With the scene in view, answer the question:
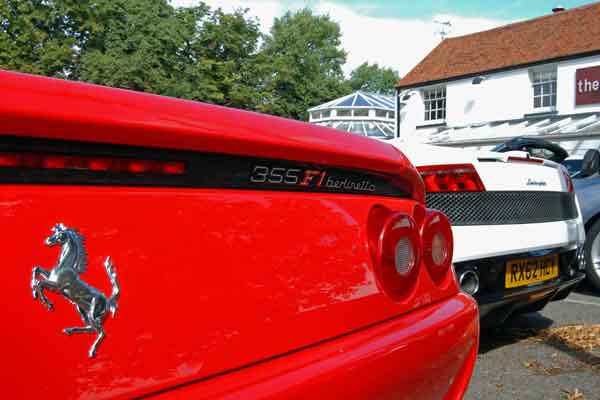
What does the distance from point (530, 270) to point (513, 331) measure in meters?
1.12

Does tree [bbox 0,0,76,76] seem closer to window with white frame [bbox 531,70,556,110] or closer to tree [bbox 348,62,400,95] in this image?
window with white frame [bbox 531,70,556,110]

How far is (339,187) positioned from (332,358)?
410mm

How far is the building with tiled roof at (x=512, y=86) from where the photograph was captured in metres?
→ 19.9

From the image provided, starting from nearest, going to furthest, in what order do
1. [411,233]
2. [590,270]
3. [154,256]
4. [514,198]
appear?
[154,256], [411,233], [514,198], [590,270]

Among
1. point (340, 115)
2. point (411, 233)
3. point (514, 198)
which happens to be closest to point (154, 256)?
point (411, 233)

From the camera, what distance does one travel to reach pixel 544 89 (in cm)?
2158

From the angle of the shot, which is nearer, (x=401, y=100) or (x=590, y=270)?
Result: (x=590, y=270)

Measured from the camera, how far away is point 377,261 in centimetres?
143

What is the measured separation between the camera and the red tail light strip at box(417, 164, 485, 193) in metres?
2.97

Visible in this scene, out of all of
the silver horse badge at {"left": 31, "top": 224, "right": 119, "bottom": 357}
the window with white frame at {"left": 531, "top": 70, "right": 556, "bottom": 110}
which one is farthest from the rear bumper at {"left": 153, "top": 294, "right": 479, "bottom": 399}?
the window with white frame at {"left": 531, "top": 70, "right": 556, "bottom": 110}

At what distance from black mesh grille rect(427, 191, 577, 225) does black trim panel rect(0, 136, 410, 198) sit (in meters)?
1.51

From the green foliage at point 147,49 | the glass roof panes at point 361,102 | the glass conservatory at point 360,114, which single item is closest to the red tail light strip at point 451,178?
the glass conservatory at point 360,114

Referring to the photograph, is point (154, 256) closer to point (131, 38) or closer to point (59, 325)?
point (59, 325)

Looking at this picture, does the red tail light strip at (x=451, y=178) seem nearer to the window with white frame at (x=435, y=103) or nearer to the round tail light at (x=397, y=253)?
the round tail light at (x=397, y=253)
